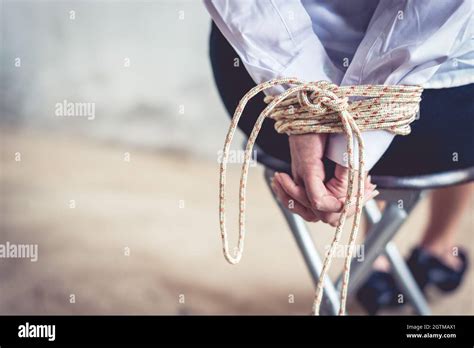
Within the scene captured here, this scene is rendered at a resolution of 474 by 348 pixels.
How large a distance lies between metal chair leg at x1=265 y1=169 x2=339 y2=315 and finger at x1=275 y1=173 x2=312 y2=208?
0.20 metres

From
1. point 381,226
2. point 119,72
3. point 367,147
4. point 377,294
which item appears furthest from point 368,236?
point 119,72

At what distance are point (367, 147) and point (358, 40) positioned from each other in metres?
0.13

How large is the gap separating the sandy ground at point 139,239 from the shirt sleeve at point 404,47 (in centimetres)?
A: 74

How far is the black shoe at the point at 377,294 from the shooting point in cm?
144

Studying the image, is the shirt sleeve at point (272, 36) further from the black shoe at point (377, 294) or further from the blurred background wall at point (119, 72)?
the blurred background wall at point (119, 72)

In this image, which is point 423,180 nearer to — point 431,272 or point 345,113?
point 345,113

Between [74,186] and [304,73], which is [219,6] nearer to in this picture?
[304,73]

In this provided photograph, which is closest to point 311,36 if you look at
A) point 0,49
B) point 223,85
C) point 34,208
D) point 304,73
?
point 304,73

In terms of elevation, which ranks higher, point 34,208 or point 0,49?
point 0,49

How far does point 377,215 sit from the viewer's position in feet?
3.43

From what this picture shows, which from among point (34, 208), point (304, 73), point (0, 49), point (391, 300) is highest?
point (0, 49)

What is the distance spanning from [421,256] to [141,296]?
570mm

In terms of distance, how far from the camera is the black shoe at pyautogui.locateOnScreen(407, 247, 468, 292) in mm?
1487

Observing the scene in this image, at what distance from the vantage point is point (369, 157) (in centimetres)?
77
